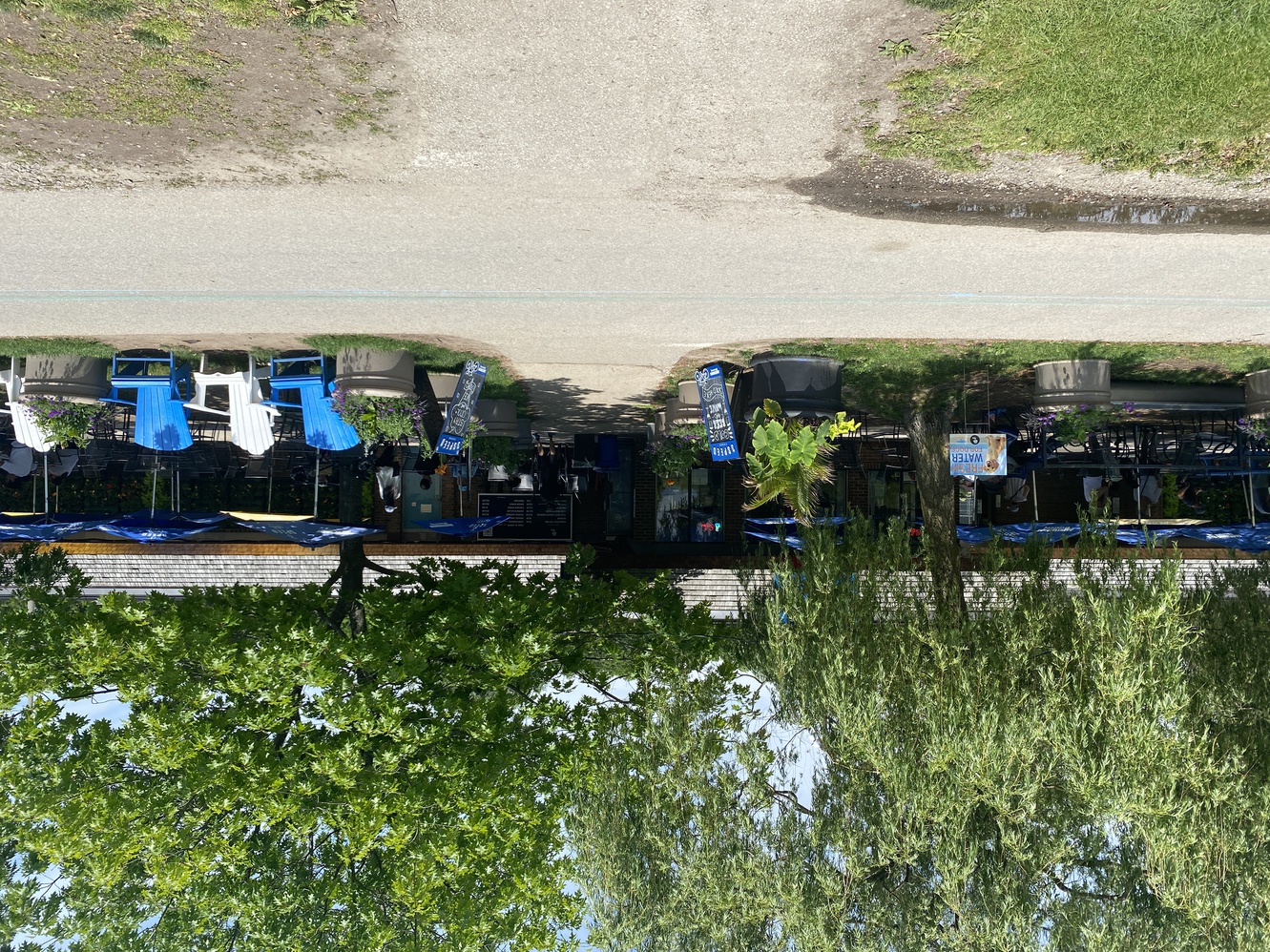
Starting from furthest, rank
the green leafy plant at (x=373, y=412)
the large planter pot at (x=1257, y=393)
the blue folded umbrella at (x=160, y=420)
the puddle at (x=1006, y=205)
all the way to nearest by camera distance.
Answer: the large planter pot at (x=1257, y=393) → the blue folded umbrella at (x=160, y=420) → the green leafy plant at (x=373, y=412) → the puddle at (x=1006, y=205)

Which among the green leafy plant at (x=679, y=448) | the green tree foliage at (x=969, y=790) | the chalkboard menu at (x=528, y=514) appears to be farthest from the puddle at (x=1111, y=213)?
the chalkboard menu at (x=528, y=514)

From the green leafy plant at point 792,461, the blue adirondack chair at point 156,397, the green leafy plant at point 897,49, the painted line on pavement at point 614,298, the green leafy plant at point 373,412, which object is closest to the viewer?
the green leafy plant at point 897,49

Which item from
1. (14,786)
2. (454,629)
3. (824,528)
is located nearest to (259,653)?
(454,629)

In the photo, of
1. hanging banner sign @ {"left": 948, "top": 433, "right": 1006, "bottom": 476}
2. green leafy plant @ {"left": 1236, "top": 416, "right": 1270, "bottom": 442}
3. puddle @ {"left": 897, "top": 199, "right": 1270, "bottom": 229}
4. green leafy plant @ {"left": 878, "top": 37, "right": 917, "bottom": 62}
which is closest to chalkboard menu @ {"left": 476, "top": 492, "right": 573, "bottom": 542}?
hanging banner sign @ {"left": 948, "top": 433, "right": 1006, "bottom": 476}

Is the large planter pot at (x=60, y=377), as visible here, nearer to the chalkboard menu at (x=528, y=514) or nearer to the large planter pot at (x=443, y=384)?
the large planter pot at (x=443, y=384)

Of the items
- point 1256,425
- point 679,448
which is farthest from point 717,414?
point 1256,425

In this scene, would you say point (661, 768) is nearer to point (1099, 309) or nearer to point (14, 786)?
point (14, 786)

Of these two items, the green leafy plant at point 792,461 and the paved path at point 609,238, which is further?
the green leafy plant at point 792,461
